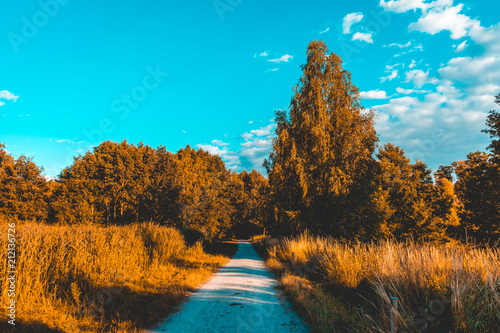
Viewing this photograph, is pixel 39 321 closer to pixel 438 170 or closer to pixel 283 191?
pixel 283 191

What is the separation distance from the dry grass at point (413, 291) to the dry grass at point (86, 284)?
3.90 m

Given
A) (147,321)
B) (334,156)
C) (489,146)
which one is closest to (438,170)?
(489,146)

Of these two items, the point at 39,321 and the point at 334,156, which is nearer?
the point at 39,321

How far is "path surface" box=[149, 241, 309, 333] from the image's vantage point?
5152 millimetres

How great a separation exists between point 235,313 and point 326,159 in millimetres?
12609

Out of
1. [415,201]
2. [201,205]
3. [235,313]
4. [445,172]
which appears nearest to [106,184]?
[201,205]

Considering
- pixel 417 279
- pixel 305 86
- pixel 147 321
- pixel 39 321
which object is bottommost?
pixel 147 321

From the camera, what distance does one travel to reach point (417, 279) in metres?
4.77

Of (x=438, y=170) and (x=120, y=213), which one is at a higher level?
(x=438, y=170)

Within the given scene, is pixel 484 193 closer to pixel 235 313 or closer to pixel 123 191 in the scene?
pixel 235 313

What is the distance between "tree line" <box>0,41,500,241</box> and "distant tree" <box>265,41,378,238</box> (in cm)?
7

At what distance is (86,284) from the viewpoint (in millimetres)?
6762

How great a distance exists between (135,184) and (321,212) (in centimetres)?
3411

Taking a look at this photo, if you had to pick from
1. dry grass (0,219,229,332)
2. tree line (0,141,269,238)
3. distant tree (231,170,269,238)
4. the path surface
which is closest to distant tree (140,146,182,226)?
tree line (0,141,269,238)
